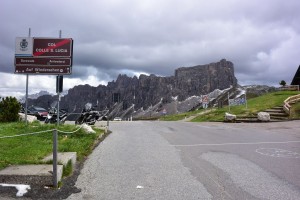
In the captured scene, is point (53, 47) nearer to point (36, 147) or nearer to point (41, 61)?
point (41, 61)

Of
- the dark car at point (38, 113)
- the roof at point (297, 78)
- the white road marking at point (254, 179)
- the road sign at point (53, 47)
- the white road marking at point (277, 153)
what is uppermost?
the roof at point (297, 78)

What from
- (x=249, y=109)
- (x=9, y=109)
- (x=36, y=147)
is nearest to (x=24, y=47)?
(x=9, y=109)

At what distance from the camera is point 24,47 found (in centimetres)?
1870

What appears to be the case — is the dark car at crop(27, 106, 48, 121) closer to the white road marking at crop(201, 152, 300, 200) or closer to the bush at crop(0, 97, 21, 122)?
the bush at crop(0, 97, 21, 122)

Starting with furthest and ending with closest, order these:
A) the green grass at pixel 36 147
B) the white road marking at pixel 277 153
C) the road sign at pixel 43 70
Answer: the road sign at pixel 43 70, the white road marking at pixel 277 153, the green grass at pixel 36 147

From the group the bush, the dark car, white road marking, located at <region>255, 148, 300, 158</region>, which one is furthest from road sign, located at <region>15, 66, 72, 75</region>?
the dark car

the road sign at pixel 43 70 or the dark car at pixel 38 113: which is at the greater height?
the road sign at pixel 43 70

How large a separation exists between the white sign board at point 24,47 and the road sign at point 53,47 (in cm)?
31

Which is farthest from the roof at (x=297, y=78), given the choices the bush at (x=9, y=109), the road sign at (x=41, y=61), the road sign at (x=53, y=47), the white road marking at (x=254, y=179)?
the white road marking at (x=254, y=179)

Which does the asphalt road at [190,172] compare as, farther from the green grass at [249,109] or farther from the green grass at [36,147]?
the green grass at [249,109]

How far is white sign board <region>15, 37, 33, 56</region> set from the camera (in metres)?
18.5

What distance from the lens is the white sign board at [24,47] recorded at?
18.5 meters

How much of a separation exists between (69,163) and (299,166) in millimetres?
5904

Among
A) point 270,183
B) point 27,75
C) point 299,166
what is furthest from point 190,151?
point 27,75
